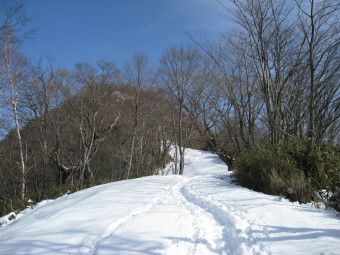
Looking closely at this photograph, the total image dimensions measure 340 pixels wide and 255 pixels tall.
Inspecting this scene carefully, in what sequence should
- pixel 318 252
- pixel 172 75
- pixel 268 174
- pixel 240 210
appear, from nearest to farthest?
pixel 318 252
pixel 240 210
pixel 268 174
pixel 172 75

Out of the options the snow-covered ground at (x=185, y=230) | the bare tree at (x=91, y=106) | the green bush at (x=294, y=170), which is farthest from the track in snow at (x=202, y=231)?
the bare tree at (x=91, y=106)

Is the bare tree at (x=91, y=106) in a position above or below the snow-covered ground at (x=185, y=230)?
above

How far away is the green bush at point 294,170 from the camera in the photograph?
4.75m

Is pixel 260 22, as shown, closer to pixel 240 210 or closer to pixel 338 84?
pixel 338 84

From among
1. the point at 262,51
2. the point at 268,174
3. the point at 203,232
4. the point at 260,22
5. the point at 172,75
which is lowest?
the point at 203,232

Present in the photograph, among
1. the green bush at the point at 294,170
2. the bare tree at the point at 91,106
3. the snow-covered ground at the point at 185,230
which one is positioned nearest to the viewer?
the snow-covered ground at the point at 185,230

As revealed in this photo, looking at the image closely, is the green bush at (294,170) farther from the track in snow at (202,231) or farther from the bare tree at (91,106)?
the bare tree at (91,106)

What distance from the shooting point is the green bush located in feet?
15.6

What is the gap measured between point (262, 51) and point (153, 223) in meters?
7.99

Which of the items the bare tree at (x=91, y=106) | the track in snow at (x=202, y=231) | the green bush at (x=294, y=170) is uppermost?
the bare tree at (x=91, y=106)

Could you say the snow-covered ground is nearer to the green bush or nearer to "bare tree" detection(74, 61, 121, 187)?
the green bush

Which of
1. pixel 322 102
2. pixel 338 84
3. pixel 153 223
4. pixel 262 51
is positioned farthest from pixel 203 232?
pixel 338 84

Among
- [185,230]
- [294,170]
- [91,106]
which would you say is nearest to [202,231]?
[185,230]

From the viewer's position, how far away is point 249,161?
269 inches
